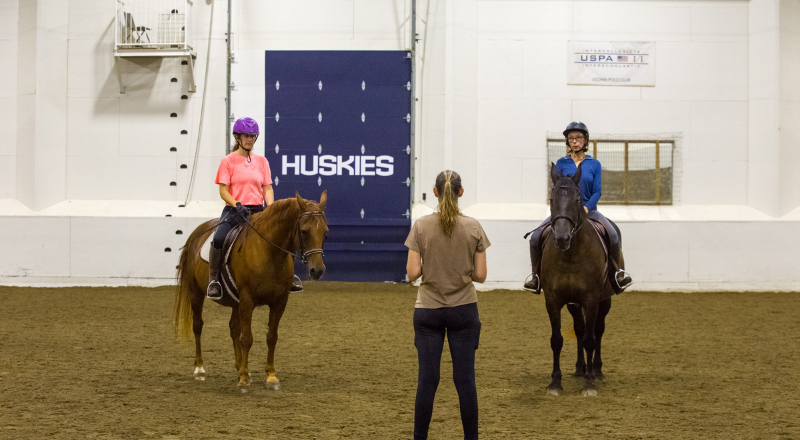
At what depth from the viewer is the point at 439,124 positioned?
12.8m

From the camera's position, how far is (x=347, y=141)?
13141mm

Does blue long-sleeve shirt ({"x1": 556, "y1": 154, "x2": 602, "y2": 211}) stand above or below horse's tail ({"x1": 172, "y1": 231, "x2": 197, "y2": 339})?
above

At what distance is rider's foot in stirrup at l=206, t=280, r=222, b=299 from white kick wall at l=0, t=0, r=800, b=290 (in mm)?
7273

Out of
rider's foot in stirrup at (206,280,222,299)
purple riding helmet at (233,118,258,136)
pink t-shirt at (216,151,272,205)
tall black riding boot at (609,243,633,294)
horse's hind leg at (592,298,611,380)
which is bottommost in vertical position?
horse's hind leg at (592,298,611,380)

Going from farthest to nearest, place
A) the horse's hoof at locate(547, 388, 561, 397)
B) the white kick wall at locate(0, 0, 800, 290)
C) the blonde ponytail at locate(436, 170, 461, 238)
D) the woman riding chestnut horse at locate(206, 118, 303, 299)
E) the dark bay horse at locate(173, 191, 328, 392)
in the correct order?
the white kick wall at locate(0, 0, 800, 290)
the woman riding chestnut horse at locate(206, 118, 303, 299)
the horse's hoof at locate(547, 388, 561, 397)
the dark bay horse at locate(173, 191, 328, 392)
the blonde ponytail at locate(436, 170, 461, 238)

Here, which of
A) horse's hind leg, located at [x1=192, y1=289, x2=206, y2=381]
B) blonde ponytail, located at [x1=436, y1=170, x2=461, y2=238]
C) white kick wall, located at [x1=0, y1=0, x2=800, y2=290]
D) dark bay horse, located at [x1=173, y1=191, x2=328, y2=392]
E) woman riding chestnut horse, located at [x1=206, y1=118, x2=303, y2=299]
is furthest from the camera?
white kick wall, located at [x1=0, y1=0, x2=800, y2=290]

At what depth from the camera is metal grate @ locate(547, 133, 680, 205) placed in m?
13.1

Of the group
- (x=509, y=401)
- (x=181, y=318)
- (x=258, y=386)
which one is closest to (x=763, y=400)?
(x=509, y=401)

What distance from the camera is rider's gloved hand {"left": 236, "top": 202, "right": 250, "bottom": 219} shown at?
594 centimetres

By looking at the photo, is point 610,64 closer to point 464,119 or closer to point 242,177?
point 464,119

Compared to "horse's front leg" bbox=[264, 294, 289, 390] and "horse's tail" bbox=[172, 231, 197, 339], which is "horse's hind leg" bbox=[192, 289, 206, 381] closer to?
"horse's tail" bbox=[172, 231, 197, 339]

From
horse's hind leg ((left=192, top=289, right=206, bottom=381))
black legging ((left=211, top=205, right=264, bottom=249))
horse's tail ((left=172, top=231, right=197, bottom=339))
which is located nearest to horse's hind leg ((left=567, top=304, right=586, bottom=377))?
black legging ((left=211, top=205, right=264, bottom=249))

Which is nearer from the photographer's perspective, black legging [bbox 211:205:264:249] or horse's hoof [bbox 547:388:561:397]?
horse's hoof [bbox 547:388:561:397]

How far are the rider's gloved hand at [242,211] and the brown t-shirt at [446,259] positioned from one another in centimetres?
266
